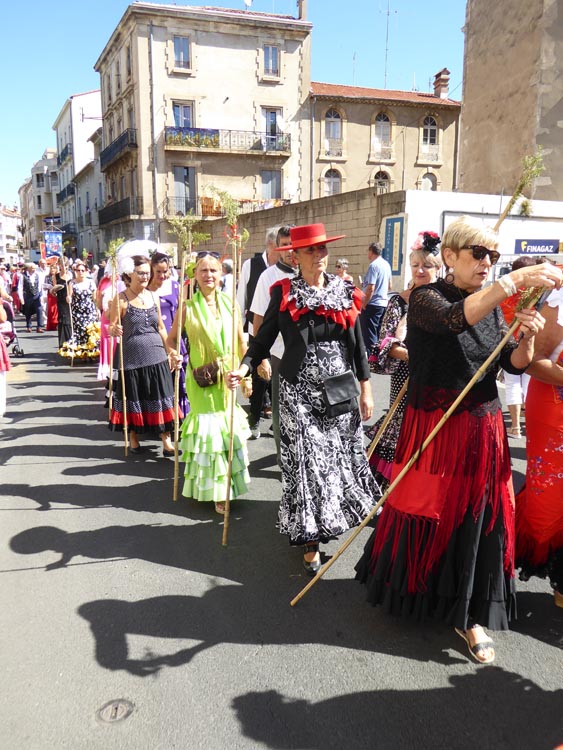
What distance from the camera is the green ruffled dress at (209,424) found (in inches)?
178

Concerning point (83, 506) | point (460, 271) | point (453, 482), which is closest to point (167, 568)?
point (83, 506)

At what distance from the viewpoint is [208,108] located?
32.2 m

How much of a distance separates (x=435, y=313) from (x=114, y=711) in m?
2.12

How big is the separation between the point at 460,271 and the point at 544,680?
5.99ft

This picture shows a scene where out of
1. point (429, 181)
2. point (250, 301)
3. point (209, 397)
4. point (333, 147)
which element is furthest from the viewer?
point (429, 181)

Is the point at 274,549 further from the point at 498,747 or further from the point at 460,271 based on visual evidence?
the point at 460,271

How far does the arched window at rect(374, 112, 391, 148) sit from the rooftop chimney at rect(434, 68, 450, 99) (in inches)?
211

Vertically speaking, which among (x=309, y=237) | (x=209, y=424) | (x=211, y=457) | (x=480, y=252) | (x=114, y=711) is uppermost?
(x=309, y=237)

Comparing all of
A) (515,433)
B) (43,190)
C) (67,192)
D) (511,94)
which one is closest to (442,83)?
(511,94)

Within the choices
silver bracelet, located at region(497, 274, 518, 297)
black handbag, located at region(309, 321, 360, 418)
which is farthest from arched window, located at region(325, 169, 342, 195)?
silver bracelet, located at region(497, 274, 518, 297)

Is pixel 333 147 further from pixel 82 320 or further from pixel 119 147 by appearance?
pixel 82 320

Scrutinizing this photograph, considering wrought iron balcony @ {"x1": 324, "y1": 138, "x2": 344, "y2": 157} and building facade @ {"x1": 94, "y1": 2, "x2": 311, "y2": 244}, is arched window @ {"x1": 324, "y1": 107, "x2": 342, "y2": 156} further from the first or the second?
→ building facade @ {"x1": 94, "y1": 2, "x2": 311, "y2": 244}

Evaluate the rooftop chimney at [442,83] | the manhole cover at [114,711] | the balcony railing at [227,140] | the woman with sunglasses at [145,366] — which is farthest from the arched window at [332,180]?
the manhole cover at [114,711]

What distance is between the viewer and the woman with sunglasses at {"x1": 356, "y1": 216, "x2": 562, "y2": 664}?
2.64 meters
